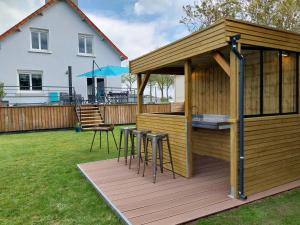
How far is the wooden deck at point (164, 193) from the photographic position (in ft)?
10.00

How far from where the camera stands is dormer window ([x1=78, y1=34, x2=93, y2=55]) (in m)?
15.4

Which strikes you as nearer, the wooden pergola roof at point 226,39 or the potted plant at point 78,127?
the wooden pergola roof at point 226,39

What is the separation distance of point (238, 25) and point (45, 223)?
3530mm

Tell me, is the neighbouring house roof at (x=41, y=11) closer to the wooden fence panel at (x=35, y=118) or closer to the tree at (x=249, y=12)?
the wooden fence panel at (x=35, y=118)

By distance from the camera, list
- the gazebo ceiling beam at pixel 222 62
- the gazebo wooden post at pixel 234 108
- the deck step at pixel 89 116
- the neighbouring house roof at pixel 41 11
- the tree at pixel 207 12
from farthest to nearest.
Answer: the tree at pixel 207 12
the neighbouring house roof at pixel 41 11
the deck step at pixel 89 116
the gazebo ceiling beam at pixel 222 62
the gazebo wooden post at pixel 234 108

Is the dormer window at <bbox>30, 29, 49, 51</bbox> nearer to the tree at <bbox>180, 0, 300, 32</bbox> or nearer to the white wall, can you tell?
the tree at <bbox>180, 0, 300, 32</bbox>

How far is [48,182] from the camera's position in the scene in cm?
444

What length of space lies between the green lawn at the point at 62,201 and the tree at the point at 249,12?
8566 mm

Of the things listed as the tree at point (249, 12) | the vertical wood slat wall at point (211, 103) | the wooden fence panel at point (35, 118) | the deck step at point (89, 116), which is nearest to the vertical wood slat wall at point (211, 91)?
the vertical wood slat wall at point (211, 103)

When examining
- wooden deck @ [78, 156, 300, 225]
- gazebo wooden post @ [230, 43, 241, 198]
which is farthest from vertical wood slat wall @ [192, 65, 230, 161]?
gazebo wooden post @ [230, 43, 241, 198]

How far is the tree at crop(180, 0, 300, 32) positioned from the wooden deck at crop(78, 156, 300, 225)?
26.2 ft

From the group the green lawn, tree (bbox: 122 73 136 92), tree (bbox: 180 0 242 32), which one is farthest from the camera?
tree (bbox: 122 73 136 92)

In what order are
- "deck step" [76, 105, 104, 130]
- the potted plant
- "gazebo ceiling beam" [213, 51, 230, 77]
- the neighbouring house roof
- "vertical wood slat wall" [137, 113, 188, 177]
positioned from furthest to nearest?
the neighbouring house roof < "deck step" [76, 105, 104, 130] < the potted plant < "vertical wood slat wall" [137, 113, 188, 177] < "gazebo ceiling beam" [213, 51, 230, 77]

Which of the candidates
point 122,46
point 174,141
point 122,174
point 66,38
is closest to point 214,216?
point 174,141
